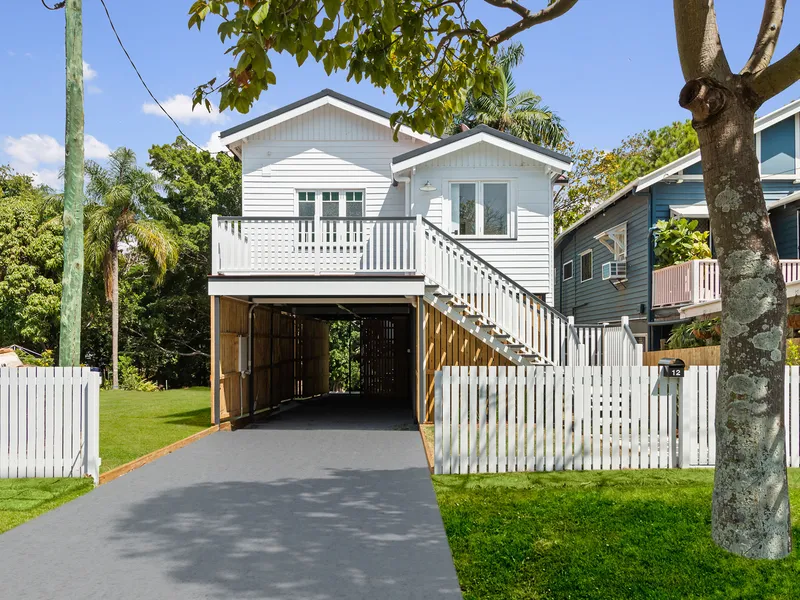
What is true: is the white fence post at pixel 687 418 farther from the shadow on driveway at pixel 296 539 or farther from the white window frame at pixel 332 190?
the white window frame at pixel 332 190

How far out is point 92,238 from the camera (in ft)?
91.3

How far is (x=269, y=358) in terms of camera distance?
18.4 metres

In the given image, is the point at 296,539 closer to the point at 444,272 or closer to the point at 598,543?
the point at 598,543

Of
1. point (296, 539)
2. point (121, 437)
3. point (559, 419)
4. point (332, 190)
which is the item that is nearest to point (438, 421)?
point (559, 419)

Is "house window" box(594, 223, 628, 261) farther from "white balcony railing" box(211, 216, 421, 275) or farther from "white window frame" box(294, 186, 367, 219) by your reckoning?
"white balcony railing" box(211, 216, 421, 275)

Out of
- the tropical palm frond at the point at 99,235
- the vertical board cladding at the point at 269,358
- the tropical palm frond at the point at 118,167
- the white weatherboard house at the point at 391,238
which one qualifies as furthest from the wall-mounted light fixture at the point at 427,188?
the tropical palm frond at the point at 118,167

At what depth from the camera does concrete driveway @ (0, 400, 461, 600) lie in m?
5.21

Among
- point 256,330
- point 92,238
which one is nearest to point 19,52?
point 256,330

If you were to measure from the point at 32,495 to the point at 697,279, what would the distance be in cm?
1592

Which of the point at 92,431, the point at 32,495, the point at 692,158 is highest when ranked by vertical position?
the point at 692,158

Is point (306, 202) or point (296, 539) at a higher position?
point (306, 202)

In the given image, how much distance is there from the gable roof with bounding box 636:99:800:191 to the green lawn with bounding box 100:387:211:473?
1372cm

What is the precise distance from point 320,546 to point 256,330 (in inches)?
455

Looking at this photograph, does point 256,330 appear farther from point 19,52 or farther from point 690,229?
point 690,229
